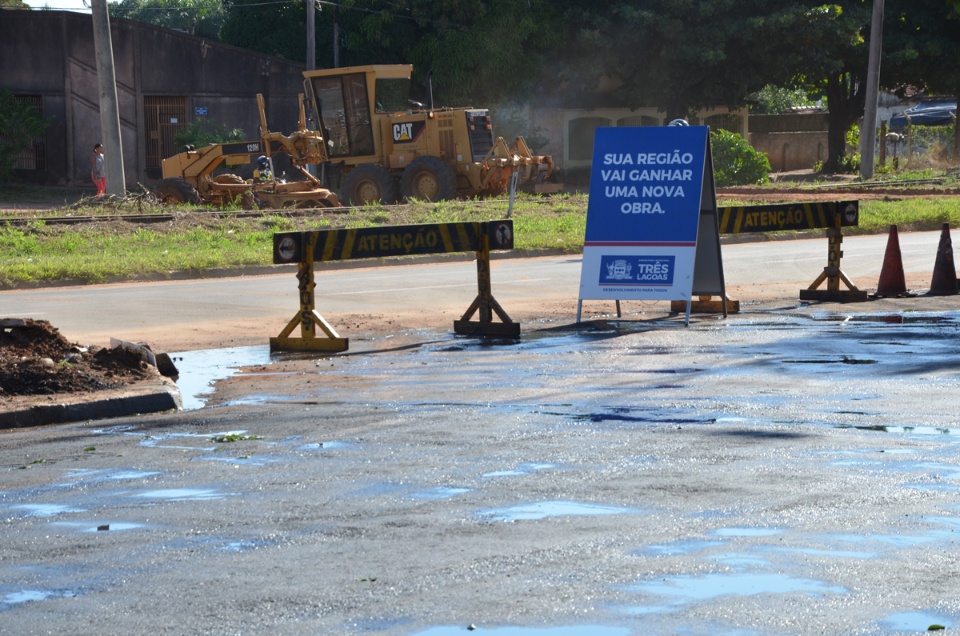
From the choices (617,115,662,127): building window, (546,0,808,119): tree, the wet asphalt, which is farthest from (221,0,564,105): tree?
the wet asphalt

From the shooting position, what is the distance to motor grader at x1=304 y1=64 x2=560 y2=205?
35.1m

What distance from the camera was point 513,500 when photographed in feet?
22.5

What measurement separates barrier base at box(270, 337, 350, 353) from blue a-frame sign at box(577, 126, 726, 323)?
9.05 ft

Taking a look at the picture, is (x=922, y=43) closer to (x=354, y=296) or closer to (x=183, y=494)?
(x=354, y=296)

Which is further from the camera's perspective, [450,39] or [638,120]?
[638,120]

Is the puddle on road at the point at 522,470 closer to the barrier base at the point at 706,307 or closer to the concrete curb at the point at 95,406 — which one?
the concrete curb at the point at 95,406

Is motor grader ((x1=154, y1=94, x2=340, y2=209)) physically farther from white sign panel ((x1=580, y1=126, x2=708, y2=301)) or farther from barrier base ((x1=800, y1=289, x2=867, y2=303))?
white sign panel ((x1=580, y1=126, x2=708, y2=301))

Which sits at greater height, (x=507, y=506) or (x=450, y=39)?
(x=450, y=39)

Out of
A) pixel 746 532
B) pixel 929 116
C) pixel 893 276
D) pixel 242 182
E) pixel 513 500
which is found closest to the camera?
pixel 746 532

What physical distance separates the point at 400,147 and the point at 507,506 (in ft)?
97.9

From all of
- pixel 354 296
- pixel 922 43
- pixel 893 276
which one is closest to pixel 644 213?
pixel 893 276

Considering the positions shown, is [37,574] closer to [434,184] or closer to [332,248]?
[332,248]

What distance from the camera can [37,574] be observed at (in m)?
5.75

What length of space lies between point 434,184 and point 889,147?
3449cm
